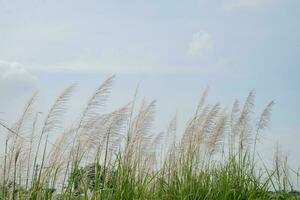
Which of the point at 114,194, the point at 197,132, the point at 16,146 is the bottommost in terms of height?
the point at 114,194

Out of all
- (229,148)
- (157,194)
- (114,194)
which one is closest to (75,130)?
(114,194)

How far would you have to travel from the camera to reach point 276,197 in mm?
5766

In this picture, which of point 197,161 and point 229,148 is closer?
point 197,161

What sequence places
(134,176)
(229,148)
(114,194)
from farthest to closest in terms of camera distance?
(229,148) < (134,176) < (114,194)

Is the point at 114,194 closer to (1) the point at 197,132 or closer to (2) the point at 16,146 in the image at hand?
(2) the point at 16,146

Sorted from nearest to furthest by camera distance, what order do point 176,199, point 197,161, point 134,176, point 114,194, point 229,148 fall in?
point 114,194
point 134,176
point 176,199
point 197,161
point 229,148

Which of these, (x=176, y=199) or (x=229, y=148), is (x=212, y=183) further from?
(x=229, y=148)

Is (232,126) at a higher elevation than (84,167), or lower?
higher

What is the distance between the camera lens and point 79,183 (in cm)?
465

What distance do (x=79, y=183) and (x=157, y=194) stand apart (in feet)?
2.50

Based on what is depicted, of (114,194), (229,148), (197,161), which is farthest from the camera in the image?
(229,148)

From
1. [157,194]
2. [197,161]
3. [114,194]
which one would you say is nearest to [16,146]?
[114,194]

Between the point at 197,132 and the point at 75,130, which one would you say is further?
the point at 197,132

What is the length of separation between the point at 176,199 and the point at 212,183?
1.57ft
